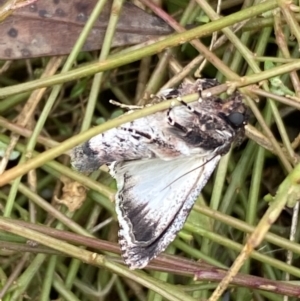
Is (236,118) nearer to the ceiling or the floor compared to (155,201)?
nearer to the ceiling

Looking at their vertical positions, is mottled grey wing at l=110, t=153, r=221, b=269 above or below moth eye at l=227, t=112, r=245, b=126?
below

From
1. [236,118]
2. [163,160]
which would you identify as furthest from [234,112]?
[163,160]

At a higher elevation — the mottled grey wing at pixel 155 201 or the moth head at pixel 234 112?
the moth head at pixel 234 112

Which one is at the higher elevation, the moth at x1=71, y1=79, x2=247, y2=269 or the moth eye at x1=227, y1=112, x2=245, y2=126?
the moth eye at x1=227, y1=112, x2=245, y2=126

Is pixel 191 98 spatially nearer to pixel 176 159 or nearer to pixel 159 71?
pixel 176 159

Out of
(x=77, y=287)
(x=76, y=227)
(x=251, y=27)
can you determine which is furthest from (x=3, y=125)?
(x=251, y=27)

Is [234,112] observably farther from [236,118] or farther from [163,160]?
[163,160]

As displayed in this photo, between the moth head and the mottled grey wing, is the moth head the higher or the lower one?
the higher one
